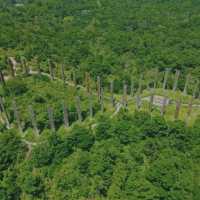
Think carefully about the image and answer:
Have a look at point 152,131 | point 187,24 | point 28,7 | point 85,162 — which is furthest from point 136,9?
point 85,162

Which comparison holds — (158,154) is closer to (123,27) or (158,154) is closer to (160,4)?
(123,27)

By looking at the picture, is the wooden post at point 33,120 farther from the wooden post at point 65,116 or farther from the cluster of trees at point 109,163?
the wooden post at point 65,116

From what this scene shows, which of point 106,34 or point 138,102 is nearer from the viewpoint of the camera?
point 138,102

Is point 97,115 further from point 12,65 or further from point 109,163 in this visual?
point 12,65

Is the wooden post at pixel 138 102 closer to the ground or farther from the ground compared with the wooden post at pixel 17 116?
closer to the ground

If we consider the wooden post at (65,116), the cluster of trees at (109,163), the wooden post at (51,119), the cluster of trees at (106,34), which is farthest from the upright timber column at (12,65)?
the cluster of trees at (109,163)

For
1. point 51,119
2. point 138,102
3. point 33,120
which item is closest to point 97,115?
point 138,102
